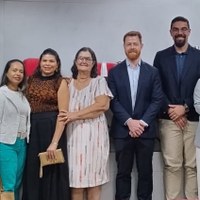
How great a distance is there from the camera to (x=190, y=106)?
135 inches

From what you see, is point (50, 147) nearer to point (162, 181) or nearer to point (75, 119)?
point (75, 119)

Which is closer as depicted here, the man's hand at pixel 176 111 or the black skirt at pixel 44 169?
the black skirt at pixel 44 169

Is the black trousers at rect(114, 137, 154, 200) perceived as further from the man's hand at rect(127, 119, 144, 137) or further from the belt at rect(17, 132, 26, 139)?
the belt at rect(17, 132, 26, 139)

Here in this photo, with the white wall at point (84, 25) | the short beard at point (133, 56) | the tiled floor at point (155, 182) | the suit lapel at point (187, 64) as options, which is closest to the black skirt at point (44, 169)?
the tiled floor at point (155, 182)

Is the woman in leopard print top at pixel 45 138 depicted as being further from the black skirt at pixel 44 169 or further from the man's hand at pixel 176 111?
the man's hand at pixel 176 111

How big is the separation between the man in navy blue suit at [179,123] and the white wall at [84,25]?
1.55m

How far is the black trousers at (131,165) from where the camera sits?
3328 mm

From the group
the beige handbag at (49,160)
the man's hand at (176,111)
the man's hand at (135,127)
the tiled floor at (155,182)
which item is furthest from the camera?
the tiled floor at (155,182)

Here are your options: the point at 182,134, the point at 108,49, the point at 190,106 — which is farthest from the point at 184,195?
the point at 108,49

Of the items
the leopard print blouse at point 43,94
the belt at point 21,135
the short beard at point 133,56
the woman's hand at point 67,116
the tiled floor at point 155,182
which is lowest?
the tiled floor at point 155,182

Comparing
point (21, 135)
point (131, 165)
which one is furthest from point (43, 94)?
point (131, 165)

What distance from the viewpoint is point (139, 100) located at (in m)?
3.33

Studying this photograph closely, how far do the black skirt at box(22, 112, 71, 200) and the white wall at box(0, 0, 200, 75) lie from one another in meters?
1.63

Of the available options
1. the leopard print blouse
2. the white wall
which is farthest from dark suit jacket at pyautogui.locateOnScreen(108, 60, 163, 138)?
the white wall
